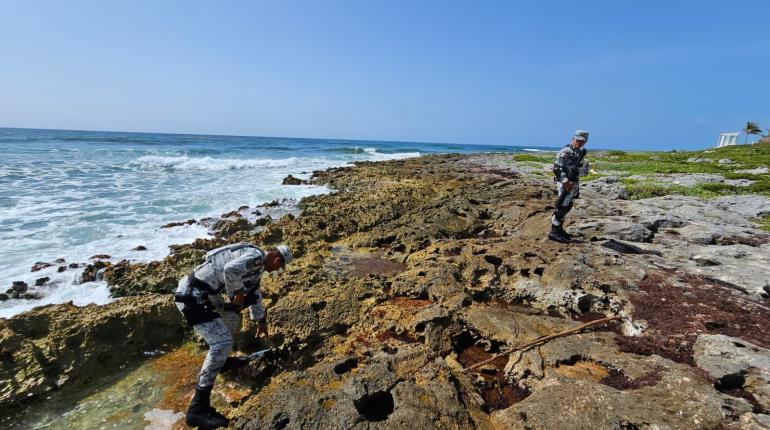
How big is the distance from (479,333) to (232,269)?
144 inches

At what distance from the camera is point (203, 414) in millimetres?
4418

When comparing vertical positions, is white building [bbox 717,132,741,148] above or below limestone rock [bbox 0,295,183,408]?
above

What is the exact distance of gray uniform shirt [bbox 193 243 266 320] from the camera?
4645mm

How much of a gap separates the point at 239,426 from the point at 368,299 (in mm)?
3175

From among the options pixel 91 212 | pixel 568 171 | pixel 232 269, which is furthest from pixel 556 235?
pixel 91 212

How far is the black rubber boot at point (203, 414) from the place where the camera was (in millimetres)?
4266

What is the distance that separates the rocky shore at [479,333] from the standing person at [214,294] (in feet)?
1.49

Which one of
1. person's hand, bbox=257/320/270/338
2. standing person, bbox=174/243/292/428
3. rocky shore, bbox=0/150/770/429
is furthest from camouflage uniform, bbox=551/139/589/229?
person's hand, bbox=257/320/270/338

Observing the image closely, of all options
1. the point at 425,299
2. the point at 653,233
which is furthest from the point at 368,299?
the point at 653,233

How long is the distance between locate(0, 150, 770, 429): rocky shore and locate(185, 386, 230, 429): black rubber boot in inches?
11.1

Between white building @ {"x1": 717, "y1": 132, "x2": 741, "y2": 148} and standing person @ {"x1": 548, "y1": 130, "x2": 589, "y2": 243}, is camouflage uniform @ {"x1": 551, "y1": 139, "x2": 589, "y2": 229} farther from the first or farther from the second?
white building @ {"x1": 717, "y1": 132, "x2": 741, "y2": 148}

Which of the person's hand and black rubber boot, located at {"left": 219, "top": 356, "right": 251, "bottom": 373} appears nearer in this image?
black rubber boot, located at {"left": 219, "top": 356, "right": 251, "bottom": 373}

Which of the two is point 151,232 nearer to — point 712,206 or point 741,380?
point 741,380

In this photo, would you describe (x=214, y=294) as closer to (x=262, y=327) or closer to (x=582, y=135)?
(x=262, y=327)
